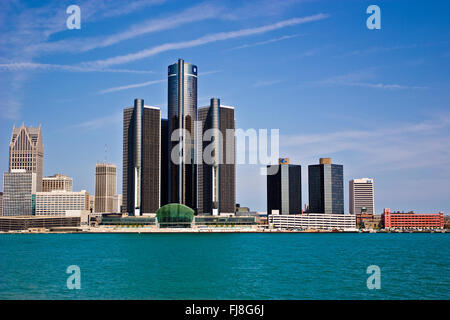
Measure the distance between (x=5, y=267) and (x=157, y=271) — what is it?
2295cm

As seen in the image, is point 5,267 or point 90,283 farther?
point 5,267

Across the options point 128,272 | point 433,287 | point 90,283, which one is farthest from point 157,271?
point 433,287

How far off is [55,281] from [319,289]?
27580 millimetres
